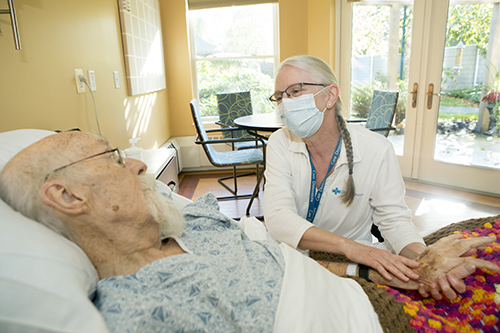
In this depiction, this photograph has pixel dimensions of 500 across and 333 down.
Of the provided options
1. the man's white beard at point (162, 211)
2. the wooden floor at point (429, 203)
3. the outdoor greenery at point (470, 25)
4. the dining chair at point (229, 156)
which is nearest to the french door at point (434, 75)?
the outdoor greenery at point (470, 25)

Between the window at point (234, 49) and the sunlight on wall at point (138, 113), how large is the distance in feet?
3.67

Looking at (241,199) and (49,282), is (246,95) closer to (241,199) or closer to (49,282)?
(241,199)

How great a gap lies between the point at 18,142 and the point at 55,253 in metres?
0.49

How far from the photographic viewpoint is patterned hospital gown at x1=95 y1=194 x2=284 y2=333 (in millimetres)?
817

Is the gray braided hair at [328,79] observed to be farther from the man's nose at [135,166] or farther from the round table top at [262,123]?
the round table top at [262,123]

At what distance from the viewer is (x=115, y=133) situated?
2775 millimetres

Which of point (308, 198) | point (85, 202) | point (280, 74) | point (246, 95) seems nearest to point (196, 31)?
point (246, 95)

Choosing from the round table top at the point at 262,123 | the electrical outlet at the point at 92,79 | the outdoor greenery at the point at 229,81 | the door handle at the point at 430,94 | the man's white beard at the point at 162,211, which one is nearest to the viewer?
the man's white beard at the point at 162,211

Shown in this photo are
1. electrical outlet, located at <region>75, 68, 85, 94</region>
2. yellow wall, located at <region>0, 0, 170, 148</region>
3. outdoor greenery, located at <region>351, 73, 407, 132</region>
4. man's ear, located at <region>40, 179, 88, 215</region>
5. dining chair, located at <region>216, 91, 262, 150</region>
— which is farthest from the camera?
dining chair, located at <region>216, 91, 262, 150</region>

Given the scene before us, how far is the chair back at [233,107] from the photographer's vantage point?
4332 mm

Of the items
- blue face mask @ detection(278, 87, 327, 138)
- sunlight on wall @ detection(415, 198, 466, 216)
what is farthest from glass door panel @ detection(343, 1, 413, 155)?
blue face mask @ detection(278, 87, 327, 138)

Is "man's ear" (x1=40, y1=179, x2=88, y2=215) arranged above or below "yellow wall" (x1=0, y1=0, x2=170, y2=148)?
below

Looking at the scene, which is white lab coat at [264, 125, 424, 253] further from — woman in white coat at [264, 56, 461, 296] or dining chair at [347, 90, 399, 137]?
dining chair at [347, 90, 399, 137]

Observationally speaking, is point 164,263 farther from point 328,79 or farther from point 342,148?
point 328,79
